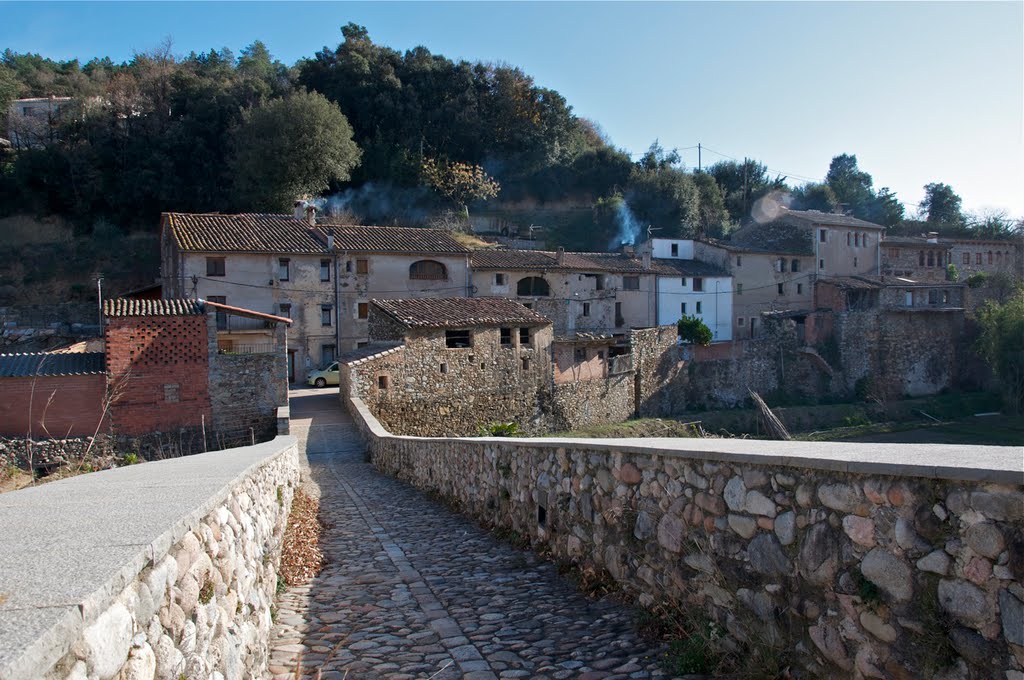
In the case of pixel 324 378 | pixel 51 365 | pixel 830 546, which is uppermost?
pixel 51 365

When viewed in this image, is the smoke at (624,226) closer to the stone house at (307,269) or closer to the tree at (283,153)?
the stone house at (307,269)

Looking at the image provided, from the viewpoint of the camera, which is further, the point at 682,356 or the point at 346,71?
the point at 346,71

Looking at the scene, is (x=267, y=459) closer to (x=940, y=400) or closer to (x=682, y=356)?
(x=682, y=356)

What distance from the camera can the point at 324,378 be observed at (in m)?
30.9

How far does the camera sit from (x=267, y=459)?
6977 mm

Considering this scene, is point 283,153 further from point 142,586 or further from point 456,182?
point 142,586

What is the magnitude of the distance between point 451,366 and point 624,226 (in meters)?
30.7

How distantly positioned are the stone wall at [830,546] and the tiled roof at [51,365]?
20.3m

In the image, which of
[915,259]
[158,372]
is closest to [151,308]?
[158,372]

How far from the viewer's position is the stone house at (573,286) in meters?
36.9

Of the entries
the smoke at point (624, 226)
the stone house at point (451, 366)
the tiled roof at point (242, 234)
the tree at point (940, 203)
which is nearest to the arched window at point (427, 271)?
the tiled roof at point (242, 234)

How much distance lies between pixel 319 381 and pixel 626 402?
1365 cm

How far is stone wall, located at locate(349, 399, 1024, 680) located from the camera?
9.22 feet

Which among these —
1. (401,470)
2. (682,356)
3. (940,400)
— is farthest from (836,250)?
(401,470)
